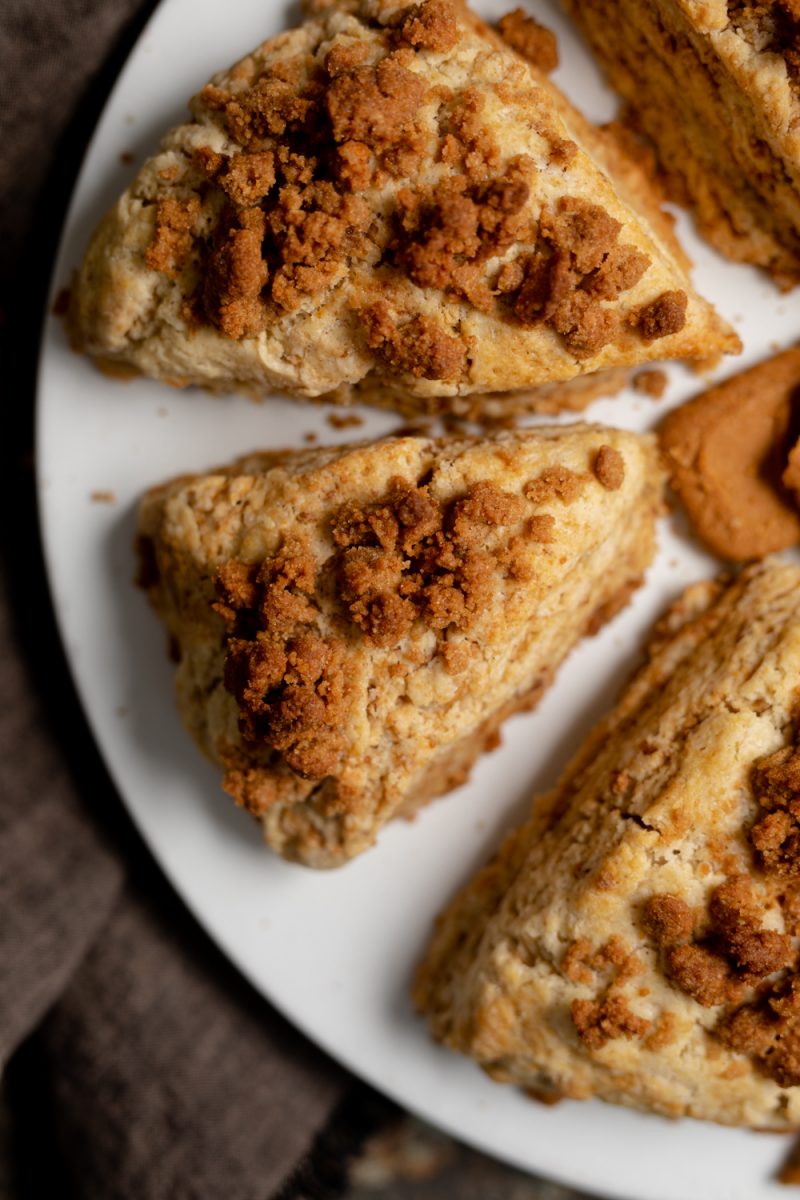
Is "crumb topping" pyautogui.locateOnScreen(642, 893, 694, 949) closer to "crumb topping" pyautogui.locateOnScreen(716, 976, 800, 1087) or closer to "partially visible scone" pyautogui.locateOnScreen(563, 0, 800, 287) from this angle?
"crumb topping" pyautogui.locateOnScreen(716, 976, 800, 1087)

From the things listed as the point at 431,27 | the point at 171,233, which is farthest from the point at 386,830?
the point at 431,27

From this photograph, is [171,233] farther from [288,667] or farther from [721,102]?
[721,102]

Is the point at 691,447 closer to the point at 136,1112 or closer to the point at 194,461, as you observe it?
the point at 194,461

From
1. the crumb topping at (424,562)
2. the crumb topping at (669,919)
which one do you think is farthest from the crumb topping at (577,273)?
the crumb topping at (669,919)

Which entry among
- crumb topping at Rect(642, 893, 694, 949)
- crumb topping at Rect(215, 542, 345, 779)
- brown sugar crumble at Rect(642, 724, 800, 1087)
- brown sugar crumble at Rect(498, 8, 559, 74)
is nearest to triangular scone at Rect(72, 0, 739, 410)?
brown sugar crumble at Rect(498, 8, 559, 74)

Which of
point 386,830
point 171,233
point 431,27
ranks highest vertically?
point 431,27

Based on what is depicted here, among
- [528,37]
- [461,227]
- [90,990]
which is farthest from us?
[90,990]

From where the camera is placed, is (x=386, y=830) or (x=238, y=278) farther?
(x=386, y=830)
